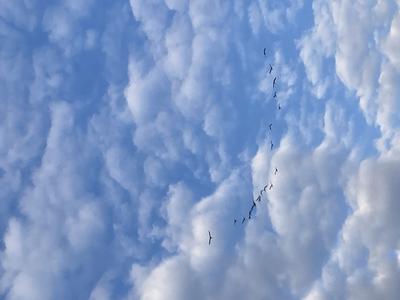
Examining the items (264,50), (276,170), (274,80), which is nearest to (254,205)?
(276,170)

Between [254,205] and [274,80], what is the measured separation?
51.4 m

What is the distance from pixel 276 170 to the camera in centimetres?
10650

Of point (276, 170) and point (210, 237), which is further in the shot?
point (276, 170)

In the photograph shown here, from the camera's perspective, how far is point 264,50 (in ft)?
316

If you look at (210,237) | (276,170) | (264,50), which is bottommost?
(210,237)

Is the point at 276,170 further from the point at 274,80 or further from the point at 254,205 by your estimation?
the point at 274,80

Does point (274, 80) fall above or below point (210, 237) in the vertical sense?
above

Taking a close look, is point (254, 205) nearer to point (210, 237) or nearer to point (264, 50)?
point (210, 237)

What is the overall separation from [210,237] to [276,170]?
39.2 metres

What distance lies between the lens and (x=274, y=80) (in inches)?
3853

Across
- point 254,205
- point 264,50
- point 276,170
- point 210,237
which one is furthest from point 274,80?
point 210,237

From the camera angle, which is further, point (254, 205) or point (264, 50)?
point (254, 205)

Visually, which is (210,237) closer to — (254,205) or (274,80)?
(254,205)

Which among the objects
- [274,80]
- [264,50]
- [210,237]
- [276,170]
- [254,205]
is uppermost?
[264,50]
